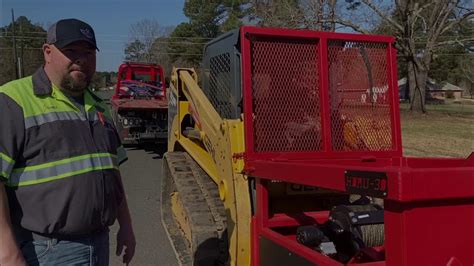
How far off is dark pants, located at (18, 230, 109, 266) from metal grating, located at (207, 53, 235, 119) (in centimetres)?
178

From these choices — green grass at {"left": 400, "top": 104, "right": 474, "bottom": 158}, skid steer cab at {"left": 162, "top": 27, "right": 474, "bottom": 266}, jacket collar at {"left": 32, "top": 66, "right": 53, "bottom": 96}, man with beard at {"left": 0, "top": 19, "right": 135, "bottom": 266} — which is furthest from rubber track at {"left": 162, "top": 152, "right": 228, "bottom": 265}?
green grass at {"left": 400, "top": 104, "right": 474, "bottom": 158}

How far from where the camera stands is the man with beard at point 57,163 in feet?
8.23

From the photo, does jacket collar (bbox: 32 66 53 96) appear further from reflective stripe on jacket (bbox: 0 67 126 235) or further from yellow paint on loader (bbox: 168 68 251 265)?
yellow paint on loader (bbox: 168 68 251 265)

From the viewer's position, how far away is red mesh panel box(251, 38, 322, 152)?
405 cm

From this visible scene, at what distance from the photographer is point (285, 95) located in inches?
163

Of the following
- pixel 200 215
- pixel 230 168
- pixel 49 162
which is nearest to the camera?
pixel 49 162

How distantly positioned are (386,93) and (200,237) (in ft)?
6.24

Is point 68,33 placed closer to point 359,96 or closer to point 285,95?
point 285,95

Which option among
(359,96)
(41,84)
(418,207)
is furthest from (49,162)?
(359,96)

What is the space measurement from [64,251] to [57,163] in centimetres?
43

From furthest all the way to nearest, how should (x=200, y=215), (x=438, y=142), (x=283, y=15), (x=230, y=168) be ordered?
(x=283, y=15) < (x=438, y=142) < (x=200, y=215) < (x=230, y=168)

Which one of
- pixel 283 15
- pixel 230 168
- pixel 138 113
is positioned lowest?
pixel 230 168

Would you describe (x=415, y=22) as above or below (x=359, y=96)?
above

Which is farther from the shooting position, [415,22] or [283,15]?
[415,22]
